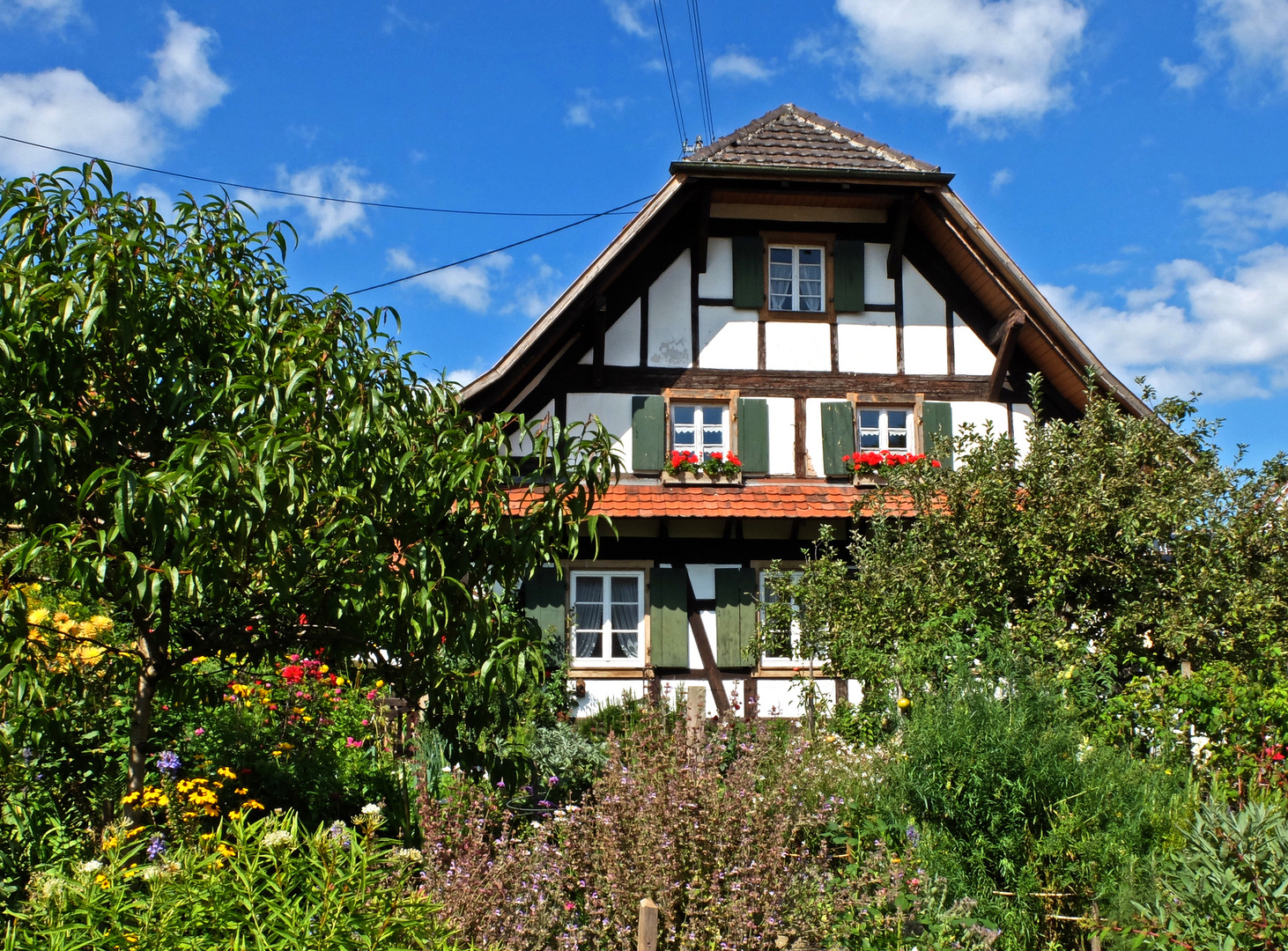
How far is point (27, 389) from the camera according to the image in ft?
12.4

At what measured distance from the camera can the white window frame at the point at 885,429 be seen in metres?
12.4

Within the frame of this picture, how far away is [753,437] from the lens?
1199cm

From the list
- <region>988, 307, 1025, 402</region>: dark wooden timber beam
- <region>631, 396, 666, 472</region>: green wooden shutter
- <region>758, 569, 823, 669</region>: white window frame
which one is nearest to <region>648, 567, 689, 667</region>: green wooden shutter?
<region>758, 569, 823, 669</region>: white window frame

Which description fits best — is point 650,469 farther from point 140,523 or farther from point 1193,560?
point 140,523

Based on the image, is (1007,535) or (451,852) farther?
(1007,535)

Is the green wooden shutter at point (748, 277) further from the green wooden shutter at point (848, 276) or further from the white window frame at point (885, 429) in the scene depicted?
the white window frame at point (885, 429)

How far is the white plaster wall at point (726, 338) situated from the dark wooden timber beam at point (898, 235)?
1.78m

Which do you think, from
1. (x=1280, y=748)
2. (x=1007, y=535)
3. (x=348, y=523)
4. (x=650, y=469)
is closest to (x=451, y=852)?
(x=348, y=523)

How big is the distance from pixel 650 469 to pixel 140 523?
327 inches

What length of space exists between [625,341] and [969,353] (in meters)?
4.28

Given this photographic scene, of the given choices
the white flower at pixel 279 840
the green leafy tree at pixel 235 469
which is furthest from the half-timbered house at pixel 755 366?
the white flower at pixel 279 840

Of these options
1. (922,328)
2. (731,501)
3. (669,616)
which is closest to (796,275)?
A: (922,328)

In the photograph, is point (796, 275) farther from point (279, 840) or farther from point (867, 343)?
point (279, 840)

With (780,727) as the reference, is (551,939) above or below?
below
